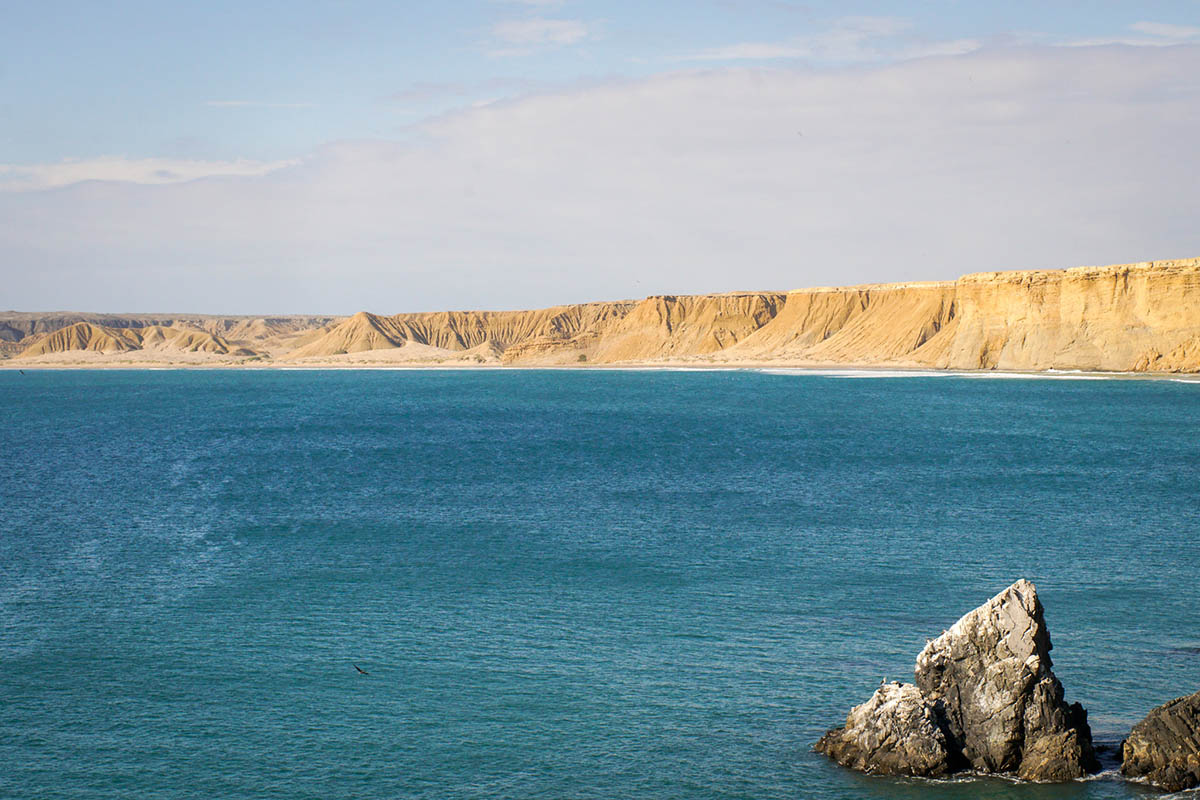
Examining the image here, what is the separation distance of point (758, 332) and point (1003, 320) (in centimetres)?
6585

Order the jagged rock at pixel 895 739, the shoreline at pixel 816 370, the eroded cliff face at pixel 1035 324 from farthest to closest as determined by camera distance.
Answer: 1. the shoreline at pixel 816 370
2. the eroded cliff face at pixel 1035 324
3. the jagged rock at pixel 895 739

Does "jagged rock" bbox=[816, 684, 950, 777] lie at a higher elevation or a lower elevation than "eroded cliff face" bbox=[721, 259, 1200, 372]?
lower

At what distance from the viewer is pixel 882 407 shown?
84188 millimetres

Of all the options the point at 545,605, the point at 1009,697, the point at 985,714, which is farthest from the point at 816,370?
the point at 1009,697

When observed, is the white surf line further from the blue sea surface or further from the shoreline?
the blue sea surface

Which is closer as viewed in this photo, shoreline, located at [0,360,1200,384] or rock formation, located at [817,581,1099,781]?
rock formation, located at [817,581,1099,781]

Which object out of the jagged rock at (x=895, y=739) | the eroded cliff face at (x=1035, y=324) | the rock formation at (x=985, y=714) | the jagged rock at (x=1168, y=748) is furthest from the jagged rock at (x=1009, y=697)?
the eroded cliff face at (x=1035, y=324)

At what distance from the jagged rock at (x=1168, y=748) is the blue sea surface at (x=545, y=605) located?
55cm

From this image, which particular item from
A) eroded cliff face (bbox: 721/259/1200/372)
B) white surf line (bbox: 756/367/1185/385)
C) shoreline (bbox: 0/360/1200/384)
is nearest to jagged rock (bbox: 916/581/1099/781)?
white surf line (bbox: 756/367/1185/385)

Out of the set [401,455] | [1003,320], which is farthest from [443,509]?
[1003,320]

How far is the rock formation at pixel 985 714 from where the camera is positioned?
15.0 meters

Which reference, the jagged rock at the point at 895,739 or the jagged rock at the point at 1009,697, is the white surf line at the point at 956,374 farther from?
the jagged rock at the point at 895,739

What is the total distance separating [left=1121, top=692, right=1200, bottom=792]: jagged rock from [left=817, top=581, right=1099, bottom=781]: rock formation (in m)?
0.59

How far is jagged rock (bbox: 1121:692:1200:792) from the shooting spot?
14414 millimetres
